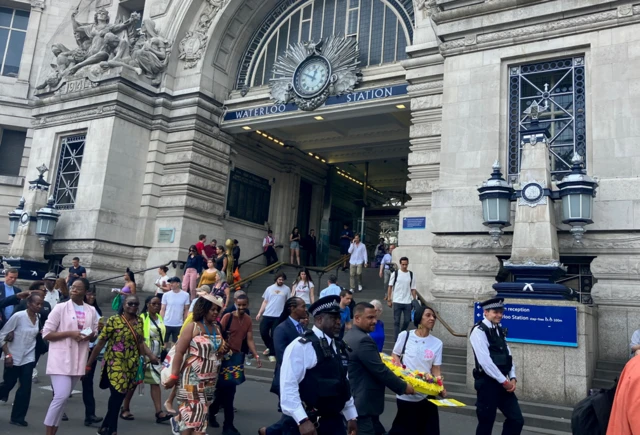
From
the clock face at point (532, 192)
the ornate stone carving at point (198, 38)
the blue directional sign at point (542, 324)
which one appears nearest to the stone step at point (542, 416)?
the blue directional sign at point (542, 324)

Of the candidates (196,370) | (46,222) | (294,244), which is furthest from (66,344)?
(294,244)

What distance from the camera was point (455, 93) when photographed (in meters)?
12.2

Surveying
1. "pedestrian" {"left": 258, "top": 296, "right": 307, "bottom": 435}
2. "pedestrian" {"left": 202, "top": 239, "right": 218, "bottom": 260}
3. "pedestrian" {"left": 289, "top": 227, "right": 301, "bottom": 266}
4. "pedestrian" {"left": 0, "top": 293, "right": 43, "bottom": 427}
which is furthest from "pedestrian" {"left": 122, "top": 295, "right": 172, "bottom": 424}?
"pedestrian" {"left": 289, "top": 227, "right": 301, "bottom": 266}

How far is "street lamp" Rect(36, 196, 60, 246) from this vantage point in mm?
17422

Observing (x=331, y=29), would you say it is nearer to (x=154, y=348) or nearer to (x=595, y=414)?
(x=154, y=348)

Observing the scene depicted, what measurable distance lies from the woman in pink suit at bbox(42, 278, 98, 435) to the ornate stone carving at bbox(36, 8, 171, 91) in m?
14.8

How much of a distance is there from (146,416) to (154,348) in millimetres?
908

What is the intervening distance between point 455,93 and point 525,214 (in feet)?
12.7

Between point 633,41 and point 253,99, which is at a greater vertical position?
point 253,99

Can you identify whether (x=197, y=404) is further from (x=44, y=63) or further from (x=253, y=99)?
(x=44, y=63)

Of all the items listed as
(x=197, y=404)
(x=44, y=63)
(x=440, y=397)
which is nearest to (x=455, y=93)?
(x=440, y=397)

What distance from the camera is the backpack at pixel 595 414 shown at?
260cm

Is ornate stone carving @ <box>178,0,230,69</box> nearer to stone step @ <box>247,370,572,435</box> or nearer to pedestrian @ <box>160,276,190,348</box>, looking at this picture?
pedestrian @ <box>160,276,190,348</box>

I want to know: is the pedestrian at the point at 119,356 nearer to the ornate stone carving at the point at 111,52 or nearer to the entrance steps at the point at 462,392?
the entrance steps at the point at 462,392
